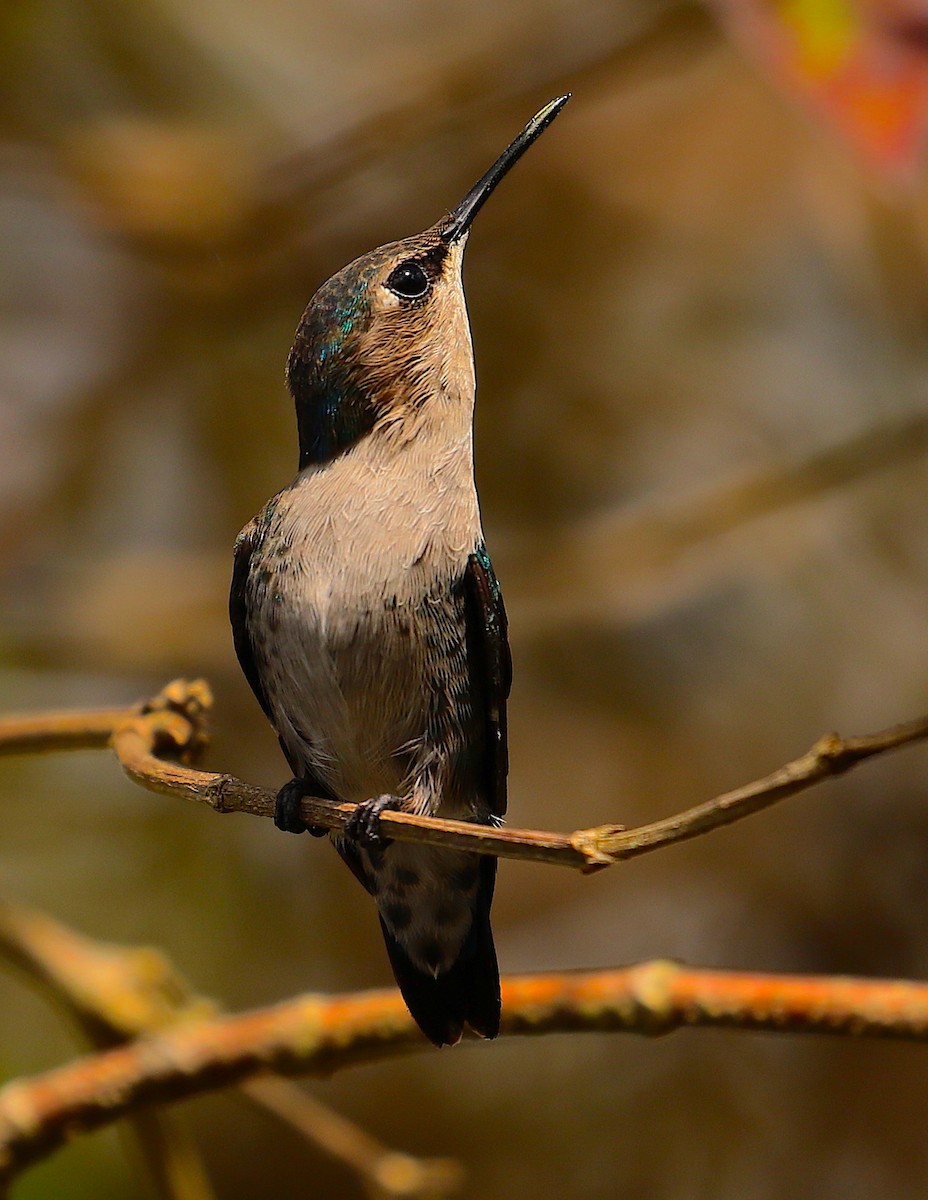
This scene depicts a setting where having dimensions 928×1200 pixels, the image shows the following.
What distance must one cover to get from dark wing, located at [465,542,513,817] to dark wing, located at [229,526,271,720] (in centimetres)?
34

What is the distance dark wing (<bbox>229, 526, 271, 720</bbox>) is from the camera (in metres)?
2.03

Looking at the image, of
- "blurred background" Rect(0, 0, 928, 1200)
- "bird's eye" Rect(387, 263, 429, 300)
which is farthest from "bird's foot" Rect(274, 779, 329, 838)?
"blurred background" Rect(0, 0, 928, 1200)

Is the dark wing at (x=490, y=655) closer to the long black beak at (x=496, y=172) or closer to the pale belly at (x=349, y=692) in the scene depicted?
the pale belly at (x=349, y=692)

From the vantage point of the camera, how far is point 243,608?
80.8 inches

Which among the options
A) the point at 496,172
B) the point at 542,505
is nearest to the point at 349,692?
the point at 496,172

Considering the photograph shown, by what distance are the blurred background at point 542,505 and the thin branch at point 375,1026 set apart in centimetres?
181

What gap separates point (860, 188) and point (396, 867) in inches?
136

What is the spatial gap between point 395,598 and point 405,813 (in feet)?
1.04

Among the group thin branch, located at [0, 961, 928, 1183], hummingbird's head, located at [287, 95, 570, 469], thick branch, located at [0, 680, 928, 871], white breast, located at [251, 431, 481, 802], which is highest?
hummingbird's head, located at [287, 95, 570, 469]

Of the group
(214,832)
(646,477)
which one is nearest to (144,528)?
(214,832)

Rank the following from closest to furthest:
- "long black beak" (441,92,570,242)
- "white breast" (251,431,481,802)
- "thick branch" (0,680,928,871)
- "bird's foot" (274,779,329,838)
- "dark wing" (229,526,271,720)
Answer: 1. "thick branch" (0,680,928,871)
2. "long black beak" (441,92,570,242)
3. "bird's foot" (274,779,329,838)
4. "white breast" (251,431,481,802)
5. "dark wing" (229,526,271,720)

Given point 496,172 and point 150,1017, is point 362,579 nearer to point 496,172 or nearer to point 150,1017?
point 496,172

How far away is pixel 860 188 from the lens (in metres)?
4.70

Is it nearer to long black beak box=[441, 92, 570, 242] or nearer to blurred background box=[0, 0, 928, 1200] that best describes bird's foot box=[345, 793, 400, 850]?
long black beak box=[441, 92, 570, 242]
